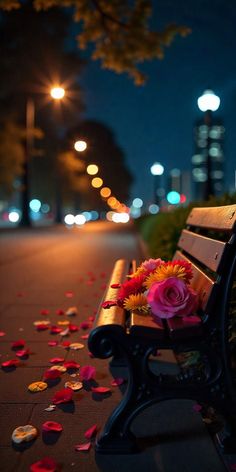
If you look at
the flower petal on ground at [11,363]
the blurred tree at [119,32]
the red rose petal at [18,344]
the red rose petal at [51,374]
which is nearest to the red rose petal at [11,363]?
the flower petal on ground at [11,363]

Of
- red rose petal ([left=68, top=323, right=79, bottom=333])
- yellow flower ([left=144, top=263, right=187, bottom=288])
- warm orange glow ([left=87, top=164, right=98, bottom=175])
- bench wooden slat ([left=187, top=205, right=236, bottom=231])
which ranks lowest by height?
red rose petal ([left=68, top=323, right=79, bottom=333])

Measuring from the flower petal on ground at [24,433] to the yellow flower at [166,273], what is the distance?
3.64 ft

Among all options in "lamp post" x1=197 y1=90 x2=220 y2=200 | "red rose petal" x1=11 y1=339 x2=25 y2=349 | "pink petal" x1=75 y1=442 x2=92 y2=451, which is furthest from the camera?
"lamp post" x1=197 y1=90 x2=220 y2=200

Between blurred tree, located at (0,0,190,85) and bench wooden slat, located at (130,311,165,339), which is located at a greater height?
blurred tree, located at (0,0,190,85)

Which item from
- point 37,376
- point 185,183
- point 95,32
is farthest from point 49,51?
point 37,376

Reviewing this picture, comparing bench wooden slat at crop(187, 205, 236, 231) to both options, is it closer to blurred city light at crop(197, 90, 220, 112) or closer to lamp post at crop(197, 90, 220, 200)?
lamp post at crop(197, 90, 220, 200)

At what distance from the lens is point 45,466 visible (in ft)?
8.09

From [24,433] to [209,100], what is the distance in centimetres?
1091

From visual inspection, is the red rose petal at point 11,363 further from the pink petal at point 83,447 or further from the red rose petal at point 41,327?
the pink petal at point 83,447

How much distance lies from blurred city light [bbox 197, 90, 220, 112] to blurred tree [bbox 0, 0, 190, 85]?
2555mm

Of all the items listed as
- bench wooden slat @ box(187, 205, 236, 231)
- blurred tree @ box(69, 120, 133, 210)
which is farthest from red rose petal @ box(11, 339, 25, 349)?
blurred tree @ box(69, 120, 133, 210)

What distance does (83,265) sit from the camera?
12.0m

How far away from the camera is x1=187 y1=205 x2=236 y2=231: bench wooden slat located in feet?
9.38

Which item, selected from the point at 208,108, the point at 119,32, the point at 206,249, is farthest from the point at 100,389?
the point at 208,108
